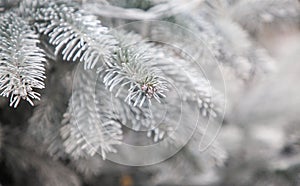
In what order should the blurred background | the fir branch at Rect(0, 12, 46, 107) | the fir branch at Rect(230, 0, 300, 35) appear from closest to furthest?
the fir branch at Rect(0, 12, 46, 107) < the blurred background < the fir branch at Rect(230, 0, 300, 35)

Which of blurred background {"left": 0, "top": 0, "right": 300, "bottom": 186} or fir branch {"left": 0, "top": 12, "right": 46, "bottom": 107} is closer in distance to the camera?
fir branch {"left": 0, "top": 12, "right": 46, "bottom": 107}

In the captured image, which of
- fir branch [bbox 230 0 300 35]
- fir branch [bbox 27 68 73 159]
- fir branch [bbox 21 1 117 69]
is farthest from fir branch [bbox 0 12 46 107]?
fir branch [bbox 230 0 300 35]

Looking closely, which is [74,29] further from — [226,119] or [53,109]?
[226,119]

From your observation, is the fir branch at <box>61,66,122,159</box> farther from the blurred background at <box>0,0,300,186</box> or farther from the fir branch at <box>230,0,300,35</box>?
the fir branch at <box>230,0,300,35</box>

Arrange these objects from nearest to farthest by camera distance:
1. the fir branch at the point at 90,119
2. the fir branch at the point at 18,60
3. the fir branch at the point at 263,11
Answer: the fir branch at the point at 18,60
the fir branch at the point at 90,119
the fir branch at the point at 263,11

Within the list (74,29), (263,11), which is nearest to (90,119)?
(74,29)

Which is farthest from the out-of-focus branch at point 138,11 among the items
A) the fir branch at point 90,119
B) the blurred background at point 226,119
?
the fir branch at point 90,119

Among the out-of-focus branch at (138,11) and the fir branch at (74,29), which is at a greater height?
the out-of-focus branch at (138,11)

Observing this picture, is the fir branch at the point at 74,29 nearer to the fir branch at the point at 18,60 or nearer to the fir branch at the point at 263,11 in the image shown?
the fir branch at the point at 18,60

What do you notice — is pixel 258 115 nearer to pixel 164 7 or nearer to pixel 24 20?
pixel 164 7
